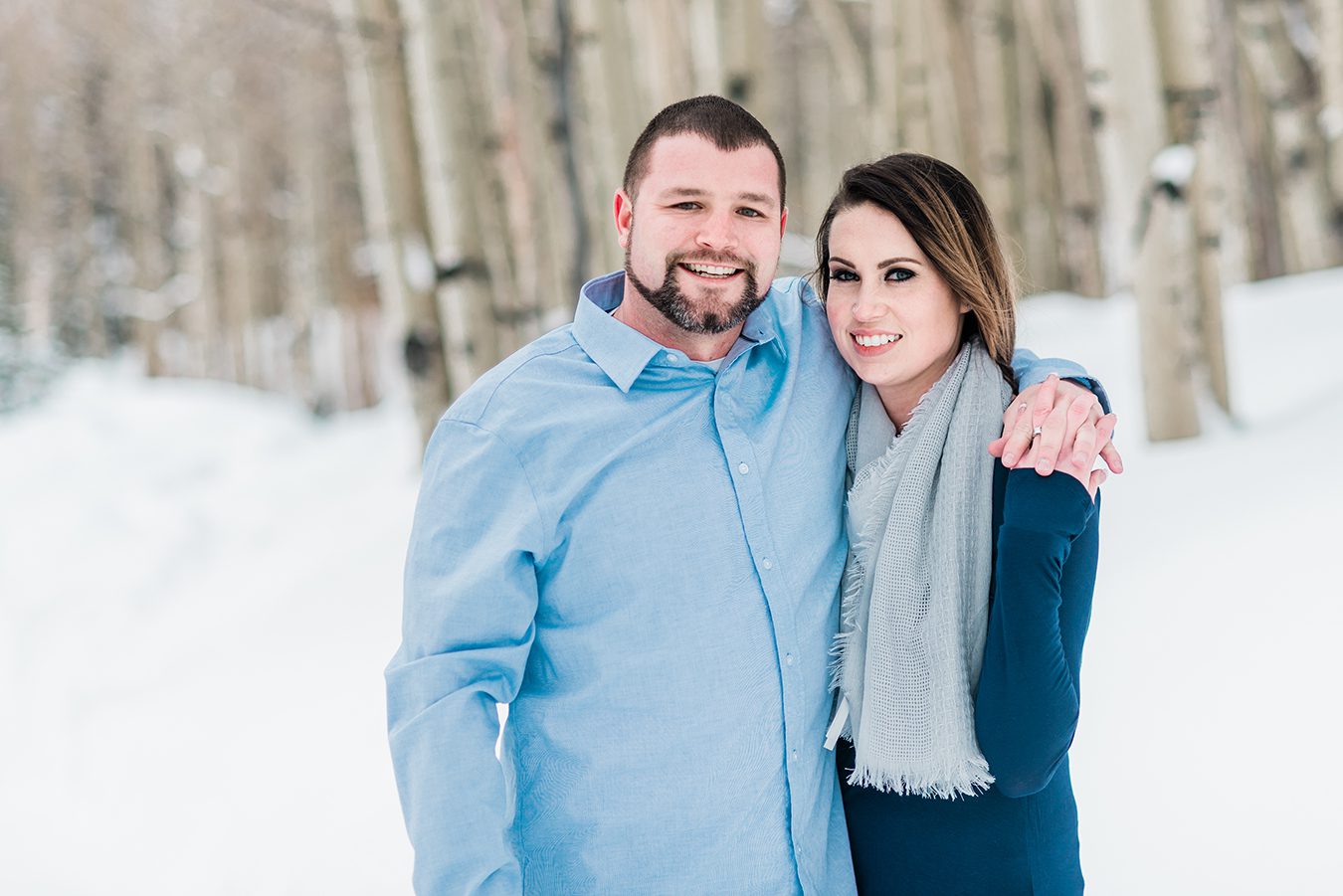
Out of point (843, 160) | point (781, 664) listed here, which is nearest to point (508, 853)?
point (781, 664)

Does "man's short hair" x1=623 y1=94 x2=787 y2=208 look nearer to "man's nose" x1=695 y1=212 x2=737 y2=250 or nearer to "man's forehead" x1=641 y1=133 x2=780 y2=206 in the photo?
"man's forehead" x1=641 y1=133 x2=780 y2=206

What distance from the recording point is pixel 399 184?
314 inches

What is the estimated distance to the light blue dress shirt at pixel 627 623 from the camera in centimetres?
189

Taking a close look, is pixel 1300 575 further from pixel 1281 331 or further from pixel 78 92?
pixel 78 92

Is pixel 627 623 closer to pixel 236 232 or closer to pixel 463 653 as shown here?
pixel 463 653

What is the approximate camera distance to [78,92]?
22.1 metres

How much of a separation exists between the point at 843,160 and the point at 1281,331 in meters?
13.9

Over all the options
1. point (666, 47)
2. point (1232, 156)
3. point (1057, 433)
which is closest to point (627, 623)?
point (1057, 433)

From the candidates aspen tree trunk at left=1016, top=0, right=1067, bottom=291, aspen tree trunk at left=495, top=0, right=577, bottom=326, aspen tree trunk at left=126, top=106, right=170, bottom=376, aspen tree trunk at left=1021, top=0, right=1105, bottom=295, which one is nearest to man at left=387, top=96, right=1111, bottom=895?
aspen tree trunk at left=495, top=0, right=577, bottom=326

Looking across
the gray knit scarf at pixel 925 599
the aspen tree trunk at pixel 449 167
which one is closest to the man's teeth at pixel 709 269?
the gray knit scarf at pixel 925 599

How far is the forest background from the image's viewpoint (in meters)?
5.10

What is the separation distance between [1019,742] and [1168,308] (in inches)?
144

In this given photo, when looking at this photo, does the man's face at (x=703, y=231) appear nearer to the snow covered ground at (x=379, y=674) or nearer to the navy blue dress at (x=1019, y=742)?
the navy blue dress at (x=1019, y=742)

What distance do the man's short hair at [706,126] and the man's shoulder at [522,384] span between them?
0.36 metres
